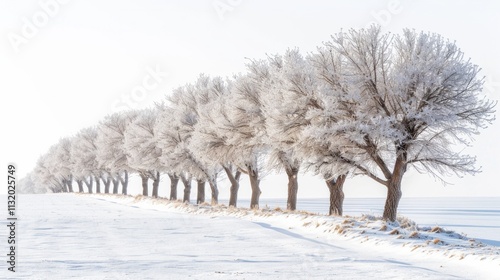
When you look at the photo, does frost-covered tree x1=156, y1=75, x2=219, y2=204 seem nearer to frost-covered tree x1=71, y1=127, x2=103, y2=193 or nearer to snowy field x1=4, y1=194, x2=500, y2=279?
snowy field x1=4, y1=194, x2=500, y2=279

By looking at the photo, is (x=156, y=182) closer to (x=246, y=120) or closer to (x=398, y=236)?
(x=246, y=120)

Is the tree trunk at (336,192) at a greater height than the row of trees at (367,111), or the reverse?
the row of trees at (367,111)

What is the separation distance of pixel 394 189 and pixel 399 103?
3746 millimetres

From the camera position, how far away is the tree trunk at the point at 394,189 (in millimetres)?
21891

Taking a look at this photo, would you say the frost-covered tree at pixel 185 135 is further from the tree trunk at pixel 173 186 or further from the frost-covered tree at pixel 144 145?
the tree trunk at pixel 173 186

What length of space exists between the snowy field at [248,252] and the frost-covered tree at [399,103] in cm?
353

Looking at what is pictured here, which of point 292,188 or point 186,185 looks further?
point 186,185

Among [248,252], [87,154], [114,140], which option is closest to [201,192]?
[114,140]

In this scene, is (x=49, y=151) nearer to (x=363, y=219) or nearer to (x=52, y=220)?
(x=52, y=220)

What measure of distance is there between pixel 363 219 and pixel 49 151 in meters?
109

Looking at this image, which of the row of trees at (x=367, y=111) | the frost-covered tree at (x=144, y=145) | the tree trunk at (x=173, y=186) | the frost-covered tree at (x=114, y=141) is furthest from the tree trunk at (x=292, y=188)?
the frost-covered tree at (x=114, y=141)

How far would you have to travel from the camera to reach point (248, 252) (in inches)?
524

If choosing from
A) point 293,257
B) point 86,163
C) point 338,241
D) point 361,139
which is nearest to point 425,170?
point 361,139

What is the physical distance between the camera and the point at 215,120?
102 feet
